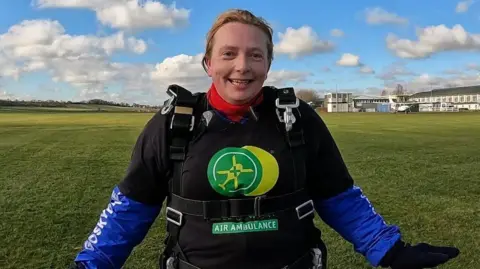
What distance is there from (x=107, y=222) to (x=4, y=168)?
11.8 m

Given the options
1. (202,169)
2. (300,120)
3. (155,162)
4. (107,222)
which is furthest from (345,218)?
(107,222)

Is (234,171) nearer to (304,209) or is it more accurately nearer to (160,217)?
(304,209)

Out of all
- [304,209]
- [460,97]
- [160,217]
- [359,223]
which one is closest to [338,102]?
[460,97]

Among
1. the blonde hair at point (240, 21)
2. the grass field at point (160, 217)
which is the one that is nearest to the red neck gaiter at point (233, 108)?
the blonde hair at point (240, 21)

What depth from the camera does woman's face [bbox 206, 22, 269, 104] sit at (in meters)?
2.31

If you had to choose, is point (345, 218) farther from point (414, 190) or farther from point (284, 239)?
point (414, 190)

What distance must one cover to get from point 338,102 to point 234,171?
149 meters

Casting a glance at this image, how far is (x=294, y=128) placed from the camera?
2.32 meters

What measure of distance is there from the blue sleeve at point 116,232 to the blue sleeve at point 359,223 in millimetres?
910

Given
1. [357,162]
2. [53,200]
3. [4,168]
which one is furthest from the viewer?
[357,162]

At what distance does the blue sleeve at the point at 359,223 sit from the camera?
8.00ft

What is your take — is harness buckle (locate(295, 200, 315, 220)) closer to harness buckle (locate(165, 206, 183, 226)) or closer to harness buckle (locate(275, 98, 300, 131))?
harness buckle (locate(275, 98, 300, 131))

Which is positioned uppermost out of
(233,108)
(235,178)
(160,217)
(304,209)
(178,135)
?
(233,108)

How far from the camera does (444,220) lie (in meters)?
7.39
